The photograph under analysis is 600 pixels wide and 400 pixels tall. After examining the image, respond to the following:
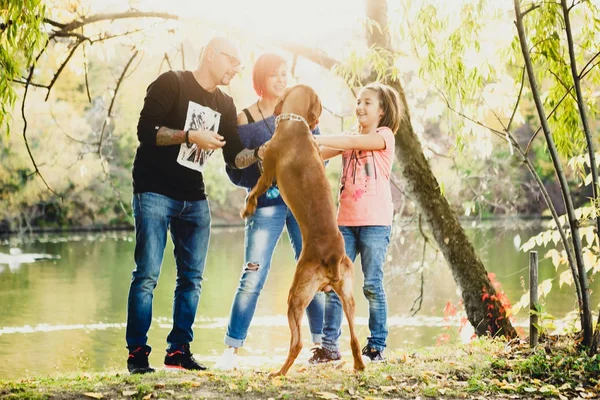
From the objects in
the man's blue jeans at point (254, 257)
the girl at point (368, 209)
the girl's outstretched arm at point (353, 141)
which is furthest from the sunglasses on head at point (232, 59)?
the man's blue jeans at point (254, 257)

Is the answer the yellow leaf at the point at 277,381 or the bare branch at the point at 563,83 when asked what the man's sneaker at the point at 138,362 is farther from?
the bare branch at the point at 563,83

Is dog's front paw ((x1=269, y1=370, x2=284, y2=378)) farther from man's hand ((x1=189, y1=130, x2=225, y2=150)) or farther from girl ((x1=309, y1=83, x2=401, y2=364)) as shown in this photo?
man's hand ((x1=189, y1=130, x2=225, y2=150))

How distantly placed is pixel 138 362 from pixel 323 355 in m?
1.14

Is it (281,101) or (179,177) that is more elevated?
(281,101)

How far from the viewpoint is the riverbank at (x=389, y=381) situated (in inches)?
148

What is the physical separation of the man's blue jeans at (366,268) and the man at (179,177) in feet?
2.64

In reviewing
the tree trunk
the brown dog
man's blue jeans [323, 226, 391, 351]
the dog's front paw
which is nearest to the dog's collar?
the brown dog

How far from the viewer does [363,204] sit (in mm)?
4559

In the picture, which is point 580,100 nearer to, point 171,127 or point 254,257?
point 254,257

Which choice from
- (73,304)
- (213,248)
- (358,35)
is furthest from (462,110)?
(213,248)

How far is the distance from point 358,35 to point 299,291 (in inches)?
162

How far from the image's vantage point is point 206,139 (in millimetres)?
4121

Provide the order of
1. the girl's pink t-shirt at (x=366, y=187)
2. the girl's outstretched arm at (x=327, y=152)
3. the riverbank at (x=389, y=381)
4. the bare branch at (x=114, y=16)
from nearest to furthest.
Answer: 1. the riverbank at (x=389, y=381)
2. the girl's pink t-shirt at (x=366, y=187)
3. the girl's outstretched arm at (x=327, y=152)
4. the bare branch at (x=114, y=16)

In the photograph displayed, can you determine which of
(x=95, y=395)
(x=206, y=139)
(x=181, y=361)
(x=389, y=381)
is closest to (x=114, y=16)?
(x=206, y=139)
